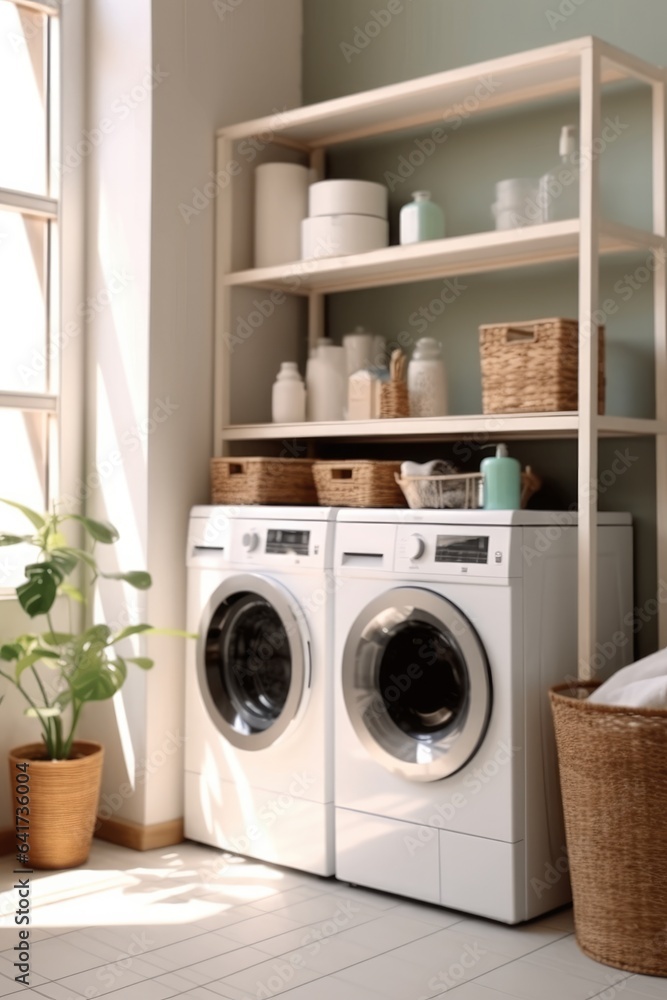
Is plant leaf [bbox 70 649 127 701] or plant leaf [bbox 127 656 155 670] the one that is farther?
plant leaf [bbox 127 656 155 670]

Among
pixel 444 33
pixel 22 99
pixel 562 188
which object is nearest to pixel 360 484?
pixel 562 188

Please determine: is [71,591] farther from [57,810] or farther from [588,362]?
[588,362]

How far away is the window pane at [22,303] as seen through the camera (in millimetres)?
3424

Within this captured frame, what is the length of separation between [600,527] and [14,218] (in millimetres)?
1889

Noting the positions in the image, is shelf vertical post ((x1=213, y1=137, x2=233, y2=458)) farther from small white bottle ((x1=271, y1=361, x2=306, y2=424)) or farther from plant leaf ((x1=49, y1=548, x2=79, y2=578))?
plant leaf ((x1=49, y1=548, x2=79, y2=578))

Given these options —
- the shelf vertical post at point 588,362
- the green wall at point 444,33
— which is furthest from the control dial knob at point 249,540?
the green wall at point 444,33

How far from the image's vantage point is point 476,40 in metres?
3.39

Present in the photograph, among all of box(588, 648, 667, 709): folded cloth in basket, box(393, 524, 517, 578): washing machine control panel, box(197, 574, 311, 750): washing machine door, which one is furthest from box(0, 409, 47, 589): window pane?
box(588, 648, 667, 709): folded cloth in basket

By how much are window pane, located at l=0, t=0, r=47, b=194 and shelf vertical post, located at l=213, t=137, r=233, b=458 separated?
0.52m

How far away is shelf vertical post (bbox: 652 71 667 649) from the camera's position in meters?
2.95

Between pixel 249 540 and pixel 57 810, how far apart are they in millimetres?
870

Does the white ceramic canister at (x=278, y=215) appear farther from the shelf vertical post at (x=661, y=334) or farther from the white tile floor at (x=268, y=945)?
the white tile floor at (x=268, y=945)

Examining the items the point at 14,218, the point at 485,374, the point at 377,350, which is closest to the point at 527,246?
the point at 485,374

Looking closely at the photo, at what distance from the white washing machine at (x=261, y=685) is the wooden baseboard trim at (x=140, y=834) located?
0.13 feet
